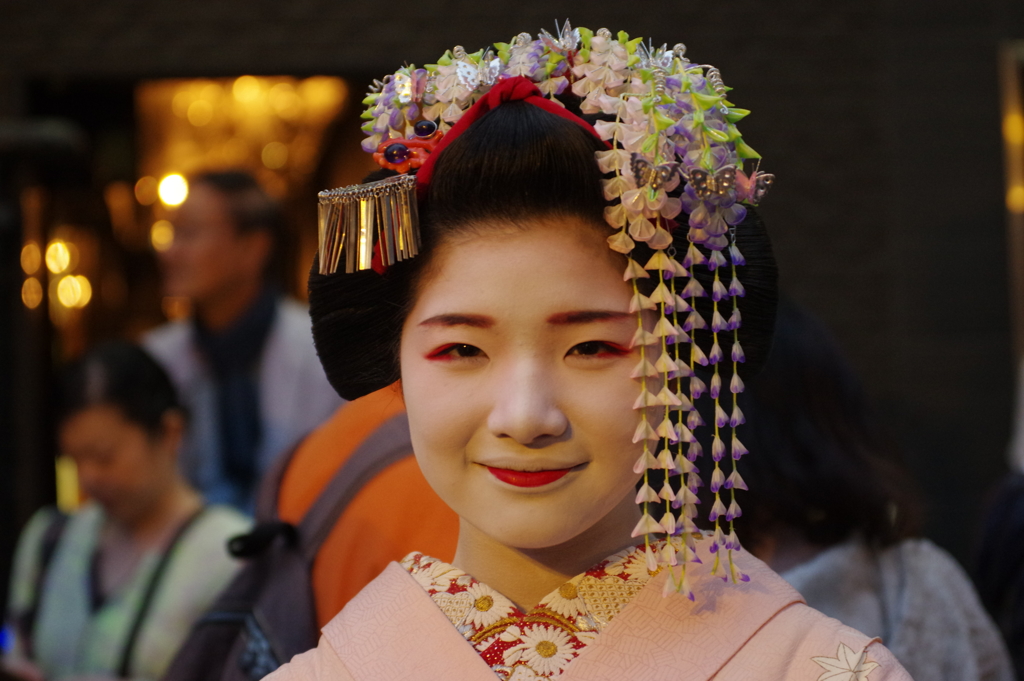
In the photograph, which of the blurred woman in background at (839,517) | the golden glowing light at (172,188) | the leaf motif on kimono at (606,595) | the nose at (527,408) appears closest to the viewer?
the nose at (527,408)

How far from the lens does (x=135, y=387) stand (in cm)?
318

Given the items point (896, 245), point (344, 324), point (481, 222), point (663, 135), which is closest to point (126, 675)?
point (344, 324)

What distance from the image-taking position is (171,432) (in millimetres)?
3234

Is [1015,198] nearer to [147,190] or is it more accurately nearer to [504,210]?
[504,210]

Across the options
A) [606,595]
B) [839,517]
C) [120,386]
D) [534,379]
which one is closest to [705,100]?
[534,379]

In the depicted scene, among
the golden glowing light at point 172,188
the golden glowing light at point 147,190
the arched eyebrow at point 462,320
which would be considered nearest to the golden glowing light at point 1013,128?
the golden glowing light at point 172,188

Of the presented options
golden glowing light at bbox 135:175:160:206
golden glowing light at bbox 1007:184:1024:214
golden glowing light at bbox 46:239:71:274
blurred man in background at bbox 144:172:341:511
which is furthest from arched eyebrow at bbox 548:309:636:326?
golden glowing light at bbox 135:175:160:206

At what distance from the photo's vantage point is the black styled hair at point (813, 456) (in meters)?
2.25

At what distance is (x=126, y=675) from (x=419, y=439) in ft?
5.78

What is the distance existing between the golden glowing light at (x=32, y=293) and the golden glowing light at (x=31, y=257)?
1.7 inches

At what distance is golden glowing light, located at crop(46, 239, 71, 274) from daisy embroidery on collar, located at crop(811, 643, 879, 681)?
4.10m

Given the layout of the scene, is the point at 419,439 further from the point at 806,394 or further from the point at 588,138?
the point at 806,394

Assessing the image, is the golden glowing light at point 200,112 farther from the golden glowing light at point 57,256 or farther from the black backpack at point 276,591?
the black backpack at point 276,591

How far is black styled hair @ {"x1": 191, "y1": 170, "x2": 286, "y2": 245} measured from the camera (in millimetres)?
3963
